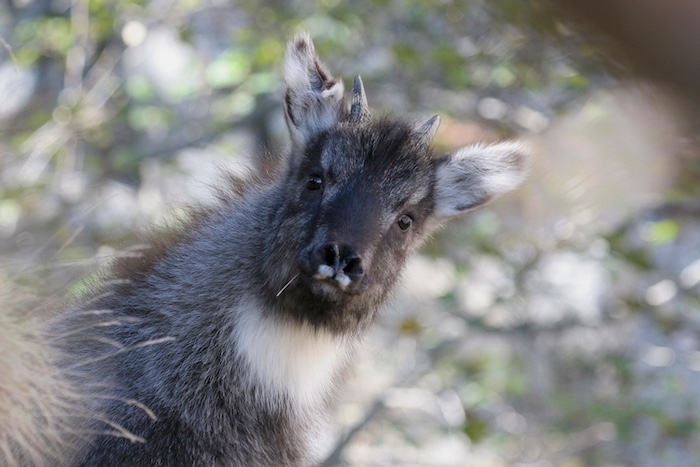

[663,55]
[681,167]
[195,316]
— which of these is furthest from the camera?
[195,316]

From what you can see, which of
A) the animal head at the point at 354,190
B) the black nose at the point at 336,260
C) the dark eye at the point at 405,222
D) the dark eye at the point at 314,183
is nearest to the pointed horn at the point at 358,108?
the animal head at the point at 354,190

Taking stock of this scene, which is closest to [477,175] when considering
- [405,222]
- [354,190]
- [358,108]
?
[405,222]

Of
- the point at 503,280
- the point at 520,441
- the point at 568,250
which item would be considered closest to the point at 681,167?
the point at 568,250

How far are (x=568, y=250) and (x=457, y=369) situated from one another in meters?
1.54

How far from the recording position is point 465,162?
14.7 feet

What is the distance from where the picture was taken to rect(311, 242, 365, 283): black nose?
3.64 m

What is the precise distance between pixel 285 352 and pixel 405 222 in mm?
833

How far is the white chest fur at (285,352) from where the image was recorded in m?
4.00

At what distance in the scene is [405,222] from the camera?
4.16 m

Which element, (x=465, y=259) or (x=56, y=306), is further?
(x=465, y=259)

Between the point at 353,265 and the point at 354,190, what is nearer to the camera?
the point at 353,265

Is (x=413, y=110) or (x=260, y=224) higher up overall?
(x=260, y=224)

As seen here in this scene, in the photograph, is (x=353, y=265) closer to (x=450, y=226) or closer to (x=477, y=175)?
(x=477, y=175)

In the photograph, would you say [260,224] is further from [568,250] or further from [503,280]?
[503,280]
